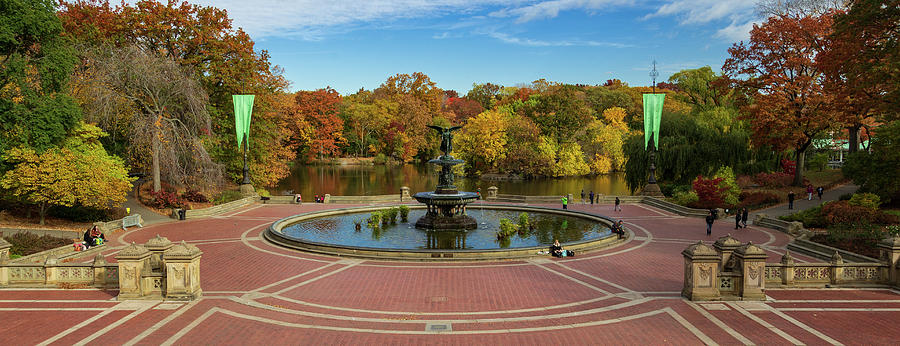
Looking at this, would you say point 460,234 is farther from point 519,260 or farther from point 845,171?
point 845,171

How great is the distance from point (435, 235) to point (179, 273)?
39.9 ft

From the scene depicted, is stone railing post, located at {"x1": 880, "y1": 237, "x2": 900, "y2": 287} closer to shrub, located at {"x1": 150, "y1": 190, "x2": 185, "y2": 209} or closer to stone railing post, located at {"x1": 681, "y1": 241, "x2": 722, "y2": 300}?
stone railing post, located at {"x1": 681, "y1": 241, "x2": 722, "y2": 300}

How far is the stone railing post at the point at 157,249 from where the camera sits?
42.9ft

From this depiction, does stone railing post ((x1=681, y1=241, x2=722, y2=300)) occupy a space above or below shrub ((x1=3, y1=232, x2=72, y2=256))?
above

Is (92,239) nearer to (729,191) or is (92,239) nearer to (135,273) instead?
(135,273)

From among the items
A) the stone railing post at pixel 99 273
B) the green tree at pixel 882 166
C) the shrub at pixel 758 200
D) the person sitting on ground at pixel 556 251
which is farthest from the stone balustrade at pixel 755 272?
the shrub at pixel 758 200

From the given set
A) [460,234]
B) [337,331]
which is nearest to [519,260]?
[460,234]

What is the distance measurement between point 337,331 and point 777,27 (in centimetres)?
3973

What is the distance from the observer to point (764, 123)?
3459cm

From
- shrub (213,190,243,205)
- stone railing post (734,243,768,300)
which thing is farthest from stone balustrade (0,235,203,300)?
shrub (213,190,243,205)

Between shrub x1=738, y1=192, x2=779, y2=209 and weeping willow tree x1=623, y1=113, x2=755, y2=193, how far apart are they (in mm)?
6697

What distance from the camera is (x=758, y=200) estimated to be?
31.6 meters

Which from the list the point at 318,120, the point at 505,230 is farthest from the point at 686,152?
the point at 318,120

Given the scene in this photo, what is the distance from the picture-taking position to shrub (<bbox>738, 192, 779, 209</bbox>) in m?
31.1
